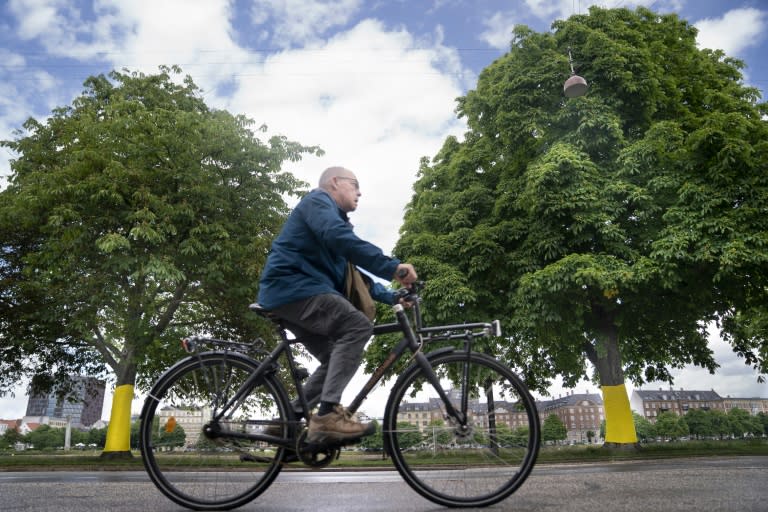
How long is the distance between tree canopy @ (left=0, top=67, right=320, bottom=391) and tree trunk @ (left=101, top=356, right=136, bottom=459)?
Result: 100mm

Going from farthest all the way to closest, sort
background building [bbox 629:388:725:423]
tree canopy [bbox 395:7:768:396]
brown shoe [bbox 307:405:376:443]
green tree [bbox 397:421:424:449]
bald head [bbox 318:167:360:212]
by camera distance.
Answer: background building [bbox 629:388:725:423], tree canopy [bbox 395:7:768:396], bald head [bbox 318:167:360:212], green tree [bbox 397:421:424:449], brown shoe [bbox 307:405:376:443]

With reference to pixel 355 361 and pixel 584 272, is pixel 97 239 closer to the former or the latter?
Result: pixel 584 272

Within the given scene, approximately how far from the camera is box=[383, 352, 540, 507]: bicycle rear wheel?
11.1 feet

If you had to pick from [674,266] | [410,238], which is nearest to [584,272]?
[674,266]

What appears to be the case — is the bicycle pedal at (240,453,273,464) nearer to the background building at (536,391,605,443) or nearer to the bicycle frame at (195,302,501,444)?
the bicycle frame at (195,302,501,444)

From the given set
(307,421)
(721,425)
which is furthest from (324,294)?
(721,425)

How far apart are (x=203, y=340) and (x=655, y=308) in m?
16.7

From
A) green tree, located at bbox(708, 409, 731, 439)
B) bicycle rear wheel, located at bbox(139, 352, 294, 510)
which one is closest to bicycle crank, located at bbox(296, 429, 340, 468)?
bicycle rear wheel, located at bbox(139, 352, 294, 510)

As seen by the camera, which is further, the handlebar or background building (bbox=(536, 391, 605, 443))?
background building (bbox=(536, 391, 605, 443))

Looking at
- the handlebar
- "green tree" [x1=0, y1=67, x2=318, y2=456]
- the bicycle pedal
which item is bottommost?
the bicycle pedal

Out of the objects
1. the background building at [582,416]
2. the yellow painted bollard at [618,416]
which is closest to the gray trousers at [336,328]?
the yellow painted bollard at [618,416]

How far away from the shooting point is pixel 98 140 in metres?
18.0

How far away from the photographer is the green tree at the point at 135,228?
16.6 metres

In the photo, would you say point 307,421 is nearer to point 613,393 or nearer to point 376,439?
point 376,439
